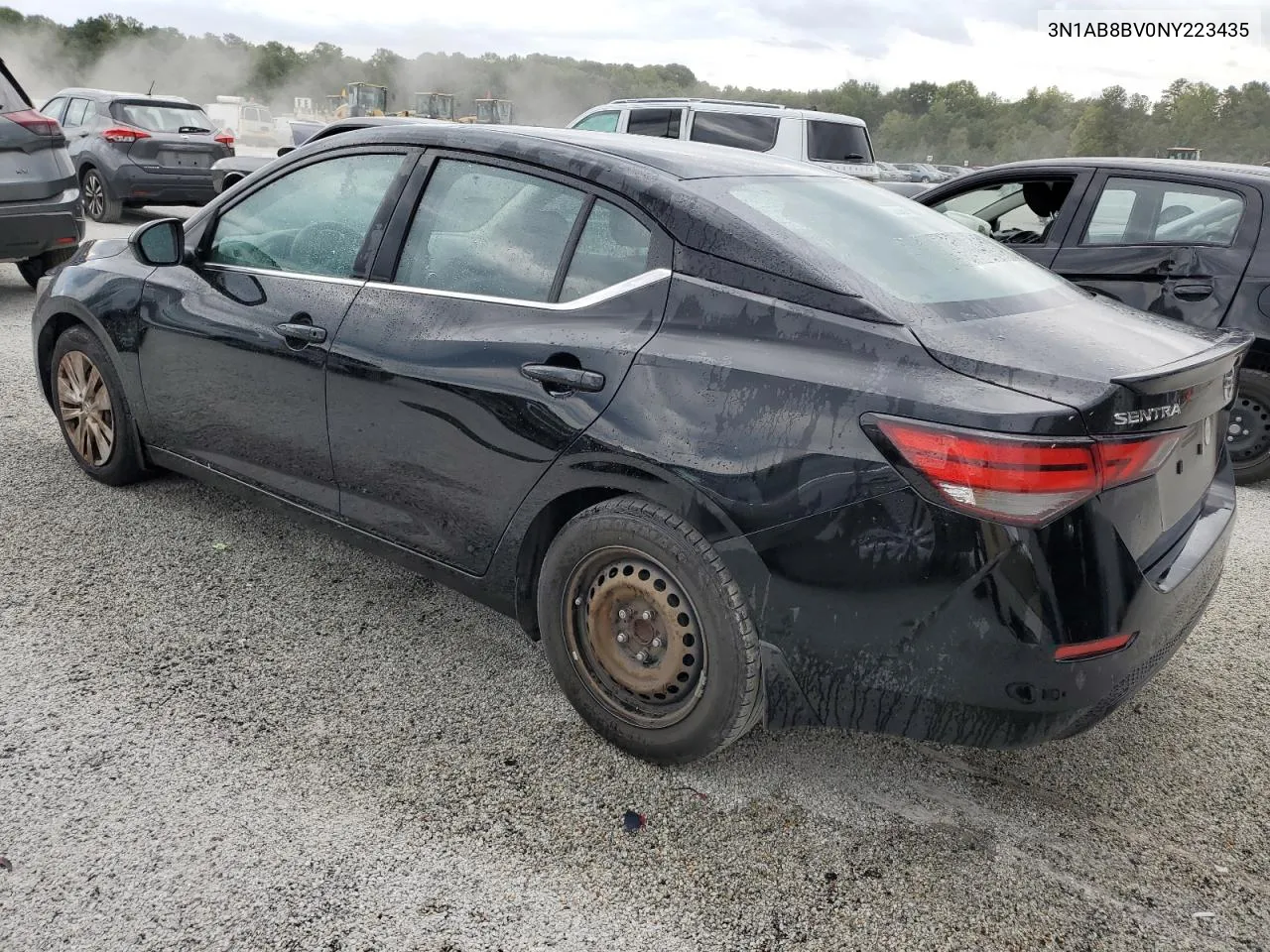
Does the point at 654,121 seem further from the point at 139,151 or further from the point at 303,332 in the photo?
the point at 303,332

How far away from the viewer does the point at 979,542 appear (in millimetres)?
2188

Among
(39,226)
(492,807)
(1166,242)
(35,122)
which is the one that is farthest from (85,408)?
(1166,242)

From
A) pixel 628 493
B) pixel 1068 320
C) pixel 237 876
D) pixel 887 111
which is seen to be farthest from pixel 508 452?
pixel 887 111

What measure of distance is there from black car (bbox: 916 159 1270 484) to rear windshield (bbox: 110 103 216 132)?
37.4ft

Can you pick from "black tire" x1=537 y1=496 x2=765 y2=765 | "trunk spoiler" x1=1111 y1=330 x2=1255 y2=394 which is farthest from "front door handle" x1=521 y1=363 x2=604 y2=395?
"trunk spoiler" x1=1111 y1=330 x2=1255 y2=394

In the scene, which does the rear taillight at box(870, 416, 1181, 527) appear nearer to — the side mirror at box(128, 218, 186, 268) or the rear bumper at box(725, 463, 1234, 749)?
the rear bumper at box(725, 463, 1234, 749)

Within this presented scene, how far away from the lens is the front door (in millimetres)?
3355

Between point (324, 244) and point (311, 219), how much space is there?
16cm

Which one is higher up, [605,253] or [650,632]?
[605,253]

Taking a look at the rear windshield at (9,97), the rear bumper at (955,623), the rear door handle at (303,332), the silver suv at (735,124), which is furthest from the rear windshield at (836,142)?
the rear bumper at (955,623)

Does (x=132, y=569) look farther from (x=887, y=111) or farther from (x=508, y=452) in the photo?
(x=887, y=111)

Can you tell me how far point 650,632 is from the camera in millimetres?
2707

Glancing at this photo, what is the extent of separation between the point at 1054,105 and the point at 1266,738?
114m

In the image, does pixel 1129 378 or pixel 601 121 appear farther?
pixel 601 121
